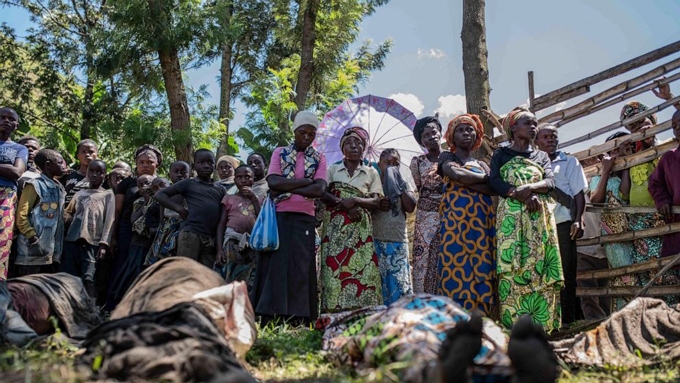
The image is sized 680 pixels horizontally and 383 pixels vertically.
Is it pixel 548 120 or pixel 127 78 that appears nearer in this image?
pixel 548 120

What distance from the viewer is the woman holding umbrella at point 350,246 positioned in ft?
20.0

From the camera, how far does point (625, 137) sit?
7.24m

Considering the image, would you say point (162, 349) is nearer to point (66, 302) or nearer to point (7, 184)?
point (66, 302)

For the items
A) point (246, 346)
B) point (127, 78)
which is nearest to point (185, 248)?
point (246, 346)

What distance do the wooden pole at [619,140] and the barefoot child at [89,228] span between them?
5.46 meters

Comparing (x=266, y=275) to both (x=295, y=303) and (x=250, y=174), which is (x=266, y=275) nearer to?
(x=295, y=303)

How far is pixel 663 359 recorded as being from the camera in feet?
13.1

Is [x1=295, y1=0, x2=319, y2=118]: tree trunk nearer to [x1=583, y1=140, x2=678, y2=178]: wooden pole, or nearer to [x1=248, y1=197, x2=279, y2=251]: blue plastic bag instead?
[x1=583, y1=140, x2=678, y2=178]: wooden pole

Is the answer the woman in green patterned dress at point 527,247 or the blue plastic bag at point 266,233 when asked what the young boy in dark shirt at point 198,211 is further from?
the woman in green patterned dress at point 527,247

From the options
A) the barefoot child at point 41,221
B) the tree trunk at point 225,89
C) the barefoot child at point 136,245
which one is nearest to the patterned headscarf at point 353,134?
the barefoot child at point 136,245

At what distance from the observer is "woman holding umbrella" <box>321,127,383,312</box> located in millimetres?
6090

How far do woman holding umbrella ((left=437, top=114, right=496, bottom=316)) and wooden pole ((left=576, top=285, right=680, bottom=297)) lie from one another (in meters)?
1.70

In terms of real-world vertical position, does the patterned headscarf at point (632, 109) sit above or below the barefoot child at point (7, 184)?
above

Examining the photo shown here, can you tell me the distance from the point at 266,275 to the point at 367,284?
93cm
